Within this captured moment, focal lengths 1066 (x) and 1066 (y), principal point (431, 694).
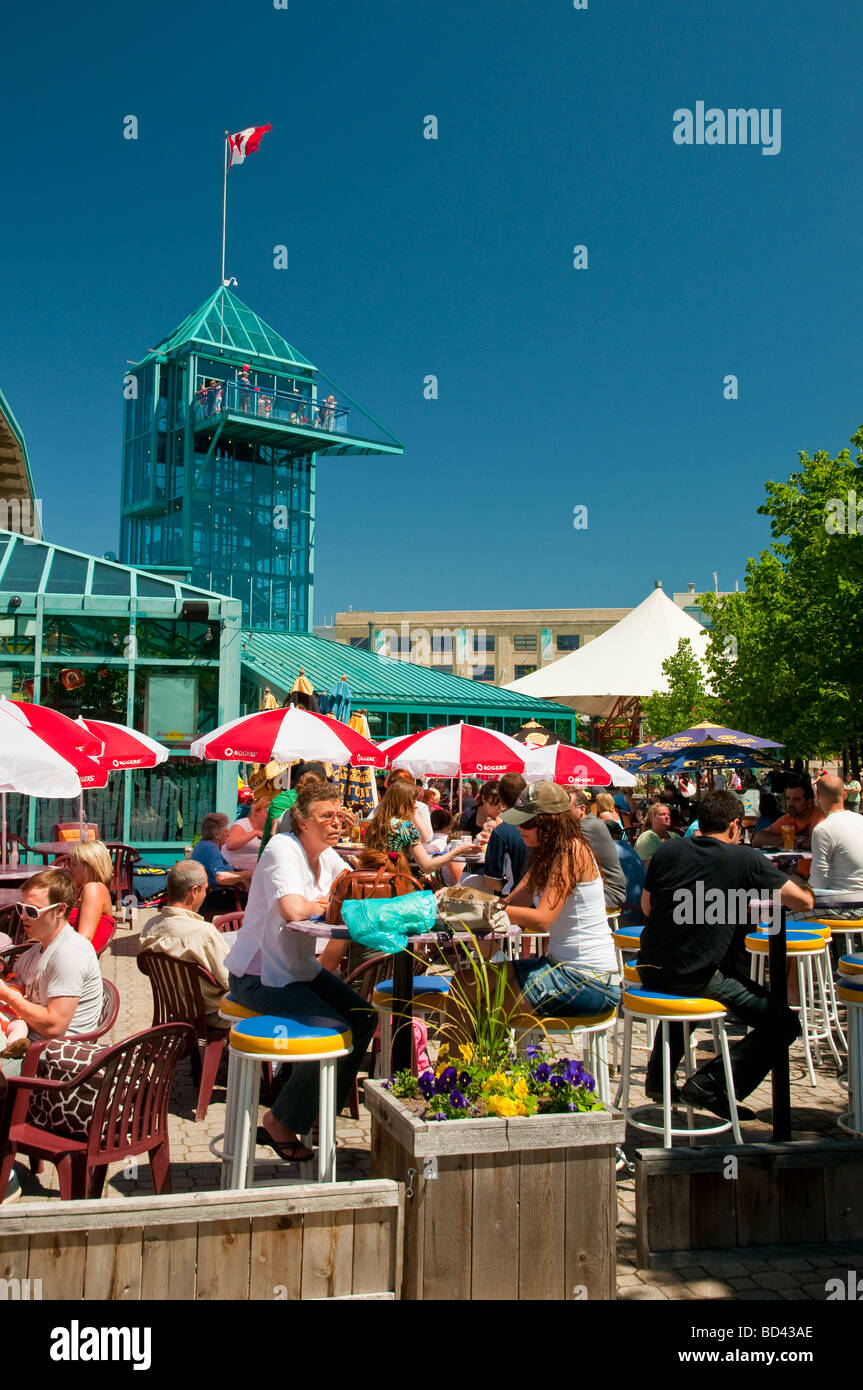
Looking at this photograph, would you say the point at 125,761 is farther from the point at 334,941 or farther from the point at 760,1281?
the point at 760,1281

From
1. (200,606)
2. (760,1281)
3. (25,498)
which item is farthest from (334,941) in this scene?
(25,498)

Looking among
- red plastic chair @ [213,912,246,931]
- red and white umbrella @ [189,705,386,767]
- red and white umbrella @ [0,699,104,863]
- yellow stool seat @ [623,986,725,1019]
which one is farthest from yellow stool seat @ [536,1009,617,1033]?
red and white umbrella @ [189,705,386,767]

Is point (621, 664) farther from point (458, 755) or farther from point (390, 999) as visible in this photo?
point (390, 999)

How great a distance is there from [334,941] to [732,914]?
6.63 ft

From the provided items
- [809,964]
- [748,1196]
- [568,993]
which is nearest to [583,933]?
[568,993]

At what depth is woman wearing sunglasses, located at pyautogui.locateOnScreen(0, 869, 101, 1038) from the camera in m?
4.82

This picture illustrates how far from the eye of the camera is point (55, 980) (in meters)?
4.91

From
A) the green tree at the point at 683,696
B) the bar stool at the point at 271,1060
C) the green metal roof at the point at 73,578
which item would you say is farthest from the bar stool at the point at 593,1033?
the green tree at the point at 683,696

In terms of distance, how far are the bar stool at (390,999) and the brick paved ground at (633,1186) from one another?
0.56 meters

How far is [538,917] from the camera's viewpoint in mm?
5043

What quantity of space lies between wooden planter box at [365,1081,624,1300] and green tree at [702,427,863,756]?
16.6 m

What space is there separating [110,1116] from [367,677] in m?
26.7

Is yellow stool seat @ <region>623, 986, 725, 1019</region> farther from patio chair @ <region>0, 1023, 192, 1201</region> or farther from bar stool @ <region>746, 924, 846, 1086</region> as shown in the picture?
patio chair @ <region>0, 1023, 192, 1201</region>

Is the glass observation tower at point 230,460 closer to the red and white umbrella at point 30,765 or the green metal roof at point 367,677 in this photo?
the green metal roof at point 367,677
